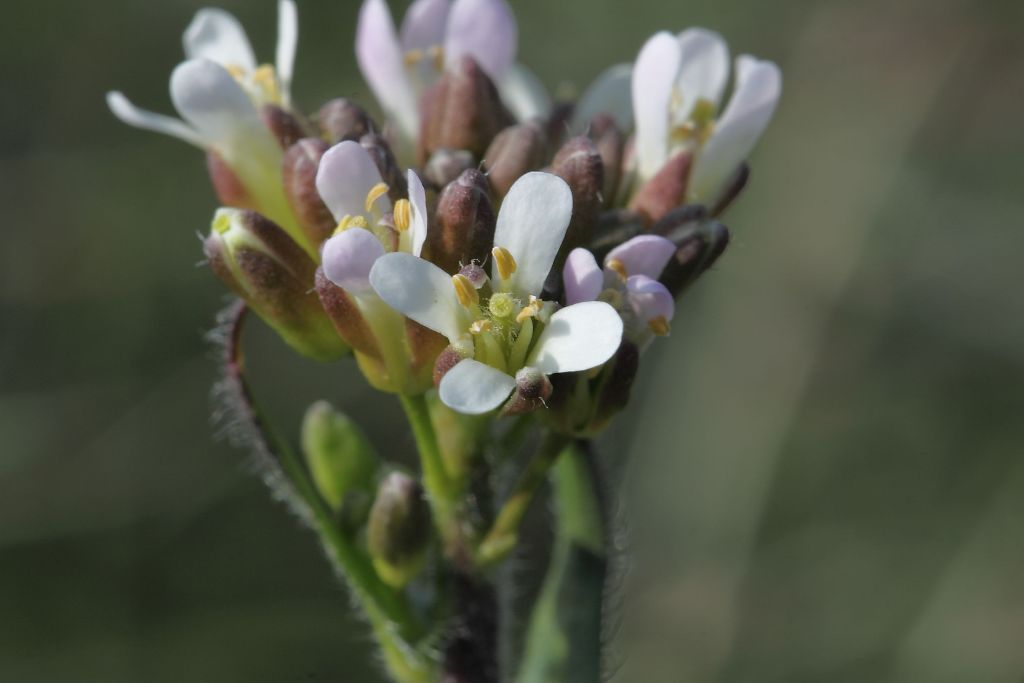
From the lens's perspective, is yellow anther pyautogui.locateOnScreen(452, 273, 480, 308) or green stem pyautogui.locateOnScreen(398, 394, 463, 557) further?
green stem pyautogui.locateOnScreen(398, 394, 463, 557)

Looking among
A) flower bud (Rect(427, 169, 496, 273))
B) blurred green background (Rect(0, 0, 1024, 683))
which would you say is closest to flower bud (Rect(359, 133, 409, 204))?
flower bud (Rect(427, 169, 496, 273))

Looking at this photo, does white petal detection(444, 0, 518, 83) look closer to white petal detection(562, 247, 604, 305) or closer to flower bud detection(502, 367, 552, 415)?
white petal detection(562, 247, 604, 305)

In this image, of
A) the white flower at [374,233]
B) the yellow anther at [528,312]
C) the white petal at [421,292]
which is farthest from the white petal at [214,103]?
the yellow anther at [528,312]

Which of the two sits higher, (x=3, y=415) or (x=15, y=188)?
(x=15, y=188)

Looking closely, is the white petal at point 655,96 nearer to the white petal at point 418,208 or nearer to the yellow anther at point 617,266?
the yellow anther at point 617,266

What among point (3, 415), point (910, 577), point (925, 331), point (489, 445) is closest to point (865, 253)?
point (925, 331)

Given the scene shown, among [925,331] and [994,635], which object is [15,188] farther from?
[994,635]
